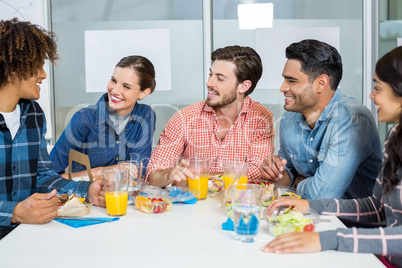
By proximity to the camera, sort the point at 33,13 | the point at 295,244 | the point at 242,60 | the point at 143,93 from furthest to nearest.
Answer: the point at 33,13 < the point at 143,93 < the point at 242,60 < the point at 295,244

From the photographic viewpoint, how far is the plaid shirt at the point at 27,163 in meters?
1.86

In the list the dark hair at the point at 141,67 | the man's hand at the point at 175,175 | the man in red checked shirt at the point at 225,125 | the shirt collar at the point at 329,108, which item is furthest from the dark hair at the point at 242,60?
the man's hand at the point at 175,175

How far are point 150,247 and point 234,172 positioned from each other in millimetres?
636

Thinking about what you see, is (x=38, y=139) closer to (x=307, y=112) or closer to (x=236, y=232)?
(x=236, y=232)

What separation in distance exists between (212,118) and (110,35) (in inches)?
56.8

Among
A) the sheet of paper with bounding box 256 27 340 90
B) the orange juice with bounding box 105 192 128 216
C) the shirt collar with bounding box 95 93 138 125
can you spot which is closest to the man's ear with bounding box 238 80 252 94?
the shirt collar with bounding box 95 93 138 125

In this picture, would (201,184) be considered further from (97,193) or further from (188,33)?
(188,33)

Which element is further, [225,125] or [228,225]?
[225,125]

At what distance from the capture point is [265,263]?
1160 millimetres

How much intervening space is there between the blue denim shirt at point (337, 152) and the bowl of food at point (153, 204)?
713 mm

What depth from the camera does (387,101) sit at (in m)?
1.66

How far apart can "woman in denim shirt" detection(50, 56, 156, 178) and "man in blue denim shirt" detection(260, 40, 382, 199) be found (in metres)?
0.91

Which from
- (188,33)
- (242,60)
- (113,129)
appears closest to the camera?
(242,60)

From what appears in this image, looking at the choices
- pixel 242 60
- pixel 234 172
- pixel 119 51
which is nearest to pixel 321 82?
pixel 242 60
